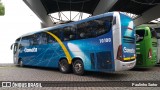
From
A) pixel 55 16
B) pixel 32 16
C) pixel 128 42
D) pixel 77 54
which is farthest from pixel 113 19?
pixel 55 16

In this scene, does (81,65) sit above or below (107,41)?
below

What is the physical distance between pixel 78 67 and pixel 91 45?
1475mm

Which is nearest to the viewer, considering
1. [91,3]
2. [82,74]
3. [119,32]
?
[119,32]

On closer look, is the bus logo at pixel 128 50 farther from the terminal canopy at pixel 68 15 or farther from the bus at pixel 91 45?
the terminal canopy at pixel 68 15

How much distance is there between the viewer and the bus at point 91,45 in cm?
934

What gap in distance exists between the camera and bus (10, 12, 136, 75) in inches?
368

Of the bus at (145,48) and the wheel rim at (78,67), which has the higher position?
the bus at (145,48)

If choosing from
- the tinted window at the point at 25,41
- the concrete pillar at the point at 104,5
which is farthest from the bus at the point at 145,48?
the concrete pillar at the point at 104,5

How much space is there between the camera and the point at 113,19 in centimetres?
945

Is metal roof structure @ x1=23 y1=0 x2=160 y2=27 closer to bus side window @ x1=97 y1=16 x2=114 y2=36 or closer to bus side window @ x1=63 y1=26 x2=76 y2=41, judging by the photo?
bus side window @ x1=63 y1=26 x2=76 y2=41

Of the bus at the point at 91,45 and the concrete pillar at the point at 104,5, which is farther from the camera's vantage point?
the concrete pillar at the point at 104,5

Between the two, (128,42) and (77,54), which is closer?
(128,42)

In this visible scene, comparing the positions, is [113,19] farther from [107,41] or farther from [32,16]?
[32,16]

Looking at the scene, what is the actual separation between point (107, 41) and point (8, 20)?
13.5m
